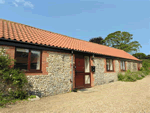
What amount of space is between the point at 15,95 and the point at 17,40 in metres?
2.76

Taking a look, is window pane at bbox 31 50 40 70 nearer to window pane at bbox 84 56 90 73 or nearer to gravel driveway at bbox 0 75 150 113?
gravel driveway at bbox 0 75 150 113

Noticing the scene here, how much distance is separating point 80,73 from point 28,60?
13.5ft

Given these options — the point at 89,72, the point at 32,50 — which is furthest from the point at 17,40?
the point at 89,72

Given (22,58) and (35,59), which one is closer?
(22,58)

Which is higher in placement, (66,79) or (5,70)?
(5,70)

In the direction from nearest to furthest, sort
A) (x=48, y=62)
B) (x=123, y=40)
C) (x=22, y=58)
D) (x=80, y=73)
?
1. (x=22, y=58)
2. (x=48, y=62)
3. (x=80, y=73)
4. (x=123, y=40)

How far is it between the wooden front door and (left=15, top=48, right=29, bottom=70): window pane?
3.69 m

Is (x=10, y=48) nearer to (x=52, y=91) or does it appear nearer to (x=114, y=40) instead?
(x=52, y=91)

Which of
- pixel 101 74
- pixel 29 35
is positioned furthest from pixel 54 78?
pixel 101 74

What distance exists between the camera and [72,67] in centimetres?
748

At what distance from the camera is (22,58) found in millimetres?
5535

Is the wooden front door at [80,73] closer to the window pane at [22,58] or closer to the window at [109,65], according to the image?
the window at [109,65]

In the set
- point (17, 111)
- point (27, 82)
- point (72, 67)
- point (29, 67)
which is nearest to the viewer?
point (17, 111)

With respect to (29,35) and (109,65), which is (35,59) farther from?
(109,65)
